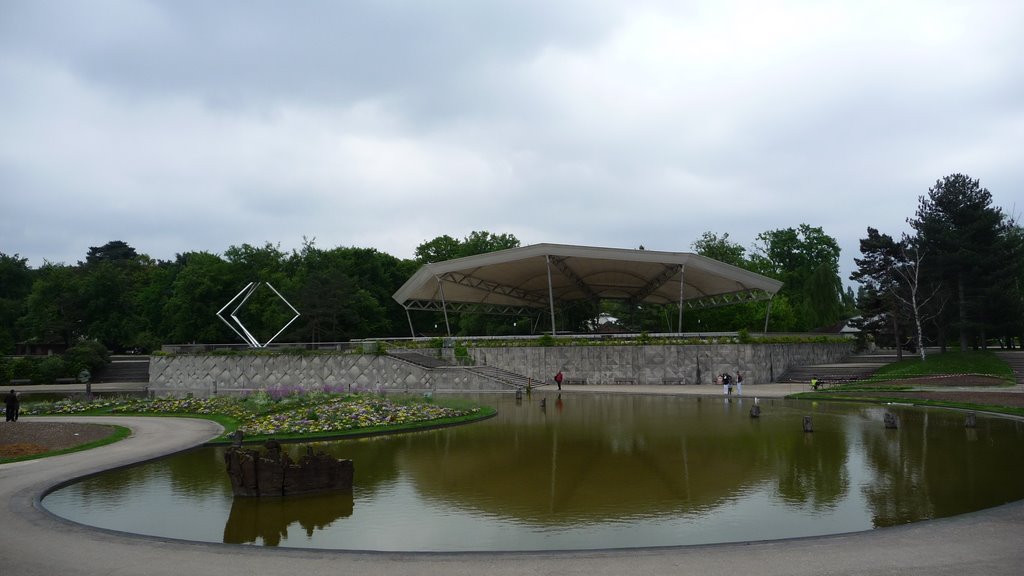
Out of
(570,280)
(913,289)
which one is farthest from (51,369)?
(913,289)

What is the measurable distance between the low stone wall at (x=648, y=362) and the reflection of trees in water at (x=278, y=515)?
1357 inches

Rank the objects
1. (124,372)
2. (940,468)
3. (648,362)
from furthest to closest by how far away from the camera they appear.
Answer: (124,372) → (648,362) → (940,468)

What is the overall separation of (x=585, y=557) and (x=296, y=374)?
45.6 metres

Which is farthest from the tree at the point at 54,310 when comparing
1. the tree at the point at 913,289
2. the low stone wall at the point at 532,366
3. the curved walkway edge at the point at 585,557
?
the tree at the point at 913,289

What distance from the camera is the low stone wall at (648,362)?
4412cm

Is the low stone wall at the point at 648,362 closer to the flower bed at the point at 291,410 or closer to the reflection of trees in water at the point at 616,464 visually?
the flower bed at the point at 291,410

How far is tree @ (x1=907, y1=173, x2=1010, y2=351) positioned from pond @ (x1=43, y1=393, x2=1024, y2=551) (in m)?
27.3

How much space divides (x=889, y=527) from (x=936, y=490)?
11.9 ft

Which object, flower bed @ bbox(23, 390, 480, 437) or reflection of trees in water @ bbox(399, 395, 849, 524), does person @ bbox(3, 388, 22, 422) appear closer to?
flower bed @ bbox(23, 390, 480, 437)

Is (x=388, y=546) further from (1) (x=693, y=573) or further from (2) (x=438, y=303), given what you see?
(2) (x=438, y=303)

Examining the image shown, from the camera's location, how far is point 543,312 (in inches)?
3071

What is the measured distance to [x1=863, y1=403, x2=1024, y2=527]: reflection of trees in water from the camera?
1091cm

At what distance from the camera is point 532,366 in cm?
4756

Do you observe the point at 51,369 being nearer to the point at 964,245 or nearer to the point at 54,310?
the point at 54,310
